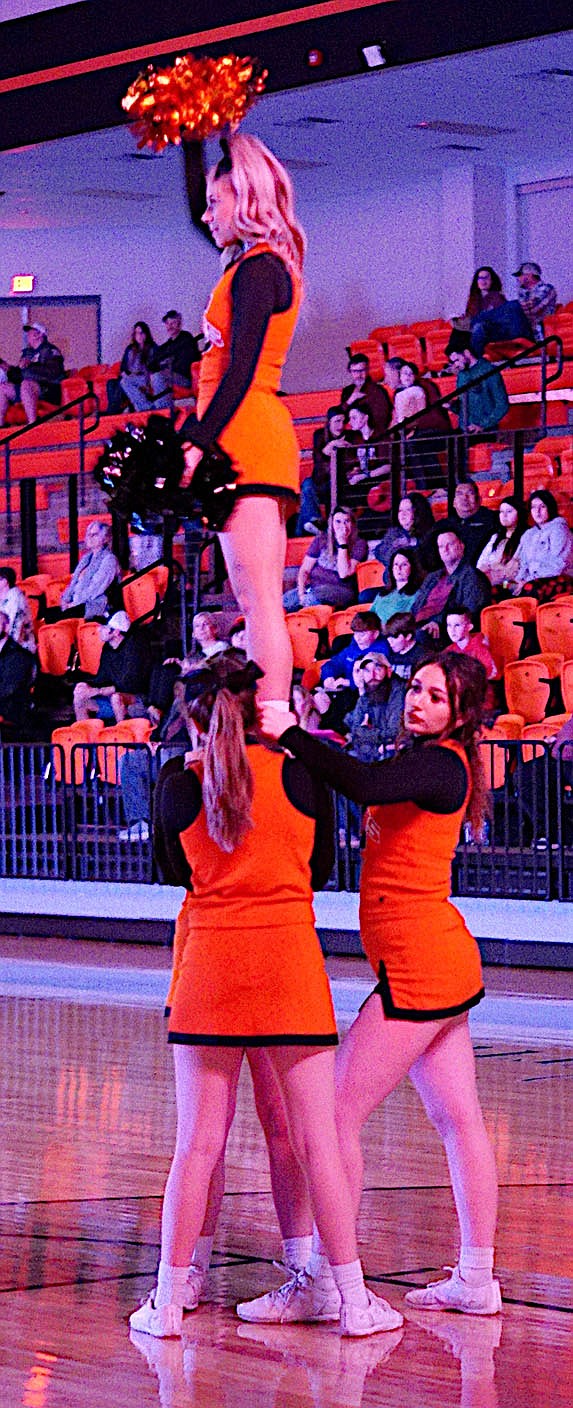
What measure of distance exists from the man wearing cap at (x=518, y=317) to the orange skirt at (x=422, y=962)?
30.5 feet

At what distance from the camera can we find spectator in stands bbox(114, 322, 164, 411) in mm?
15031

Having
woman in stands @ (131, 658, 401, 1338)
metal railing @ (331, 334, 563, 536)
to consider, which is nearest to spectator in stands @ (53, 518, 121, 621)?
metal railing @ (331, 334, 563, 536)

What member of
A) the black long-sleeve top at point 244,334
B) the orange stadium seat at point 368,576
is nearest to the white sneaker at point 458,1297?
the black long-sleeve top at point 244,334

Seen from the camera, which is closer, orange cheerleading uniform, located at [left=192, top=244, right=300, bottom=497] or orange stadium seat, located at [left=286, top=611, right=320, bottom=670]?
orange cheerleading uniform, located at [left=192, top=244, right=300, bottom=497]

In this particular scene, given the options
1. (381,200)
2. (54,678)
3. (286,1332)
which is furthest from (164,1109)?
(381,200)

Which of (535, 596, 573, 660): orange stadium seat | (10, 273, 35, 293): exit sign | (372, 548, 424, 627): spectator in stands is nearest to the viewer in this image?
(535, 596, 573, 660): orange stadium seat

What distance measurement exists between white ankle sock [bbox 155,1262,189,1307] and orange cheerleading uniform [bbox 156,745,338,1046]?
0.44 metres

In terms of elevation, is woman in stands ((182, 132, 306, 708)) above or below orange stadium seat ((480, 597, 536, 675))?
above

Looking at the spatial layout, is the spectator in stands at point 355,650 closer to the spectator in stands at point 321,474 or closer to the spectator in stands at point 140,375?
the spectator in stands at point 321,474

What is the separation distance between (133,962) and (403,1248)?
17.7 ft

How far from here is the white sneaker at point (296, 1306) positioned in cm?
420

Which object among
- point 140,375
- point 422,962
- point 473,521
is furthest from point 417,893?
point 140,375

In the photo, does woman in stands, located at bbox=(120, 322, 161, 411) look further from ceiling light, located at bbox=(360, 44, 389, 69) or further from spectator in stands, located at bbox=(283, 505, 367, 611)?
ceiling light, located at bbox=(360, 44, 389, 69)

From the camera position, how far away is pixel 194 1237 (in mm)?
3998
